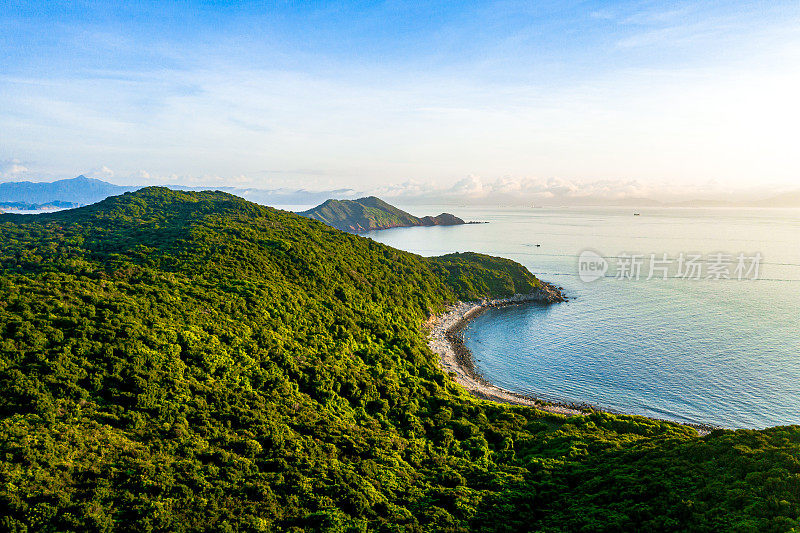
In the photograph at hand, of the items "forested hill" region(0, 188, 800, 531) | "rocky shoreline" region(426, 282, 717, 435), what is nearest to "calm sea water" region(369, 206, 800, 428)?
"rocky shoreline" region(426, 282, 717, 435)

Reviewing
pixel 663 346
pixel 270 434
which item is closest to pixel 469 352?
pixel 663 346

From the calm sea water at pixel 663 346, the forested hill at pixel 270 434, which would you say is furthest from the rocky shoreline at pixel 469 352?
the forested hill at pixel 270 434

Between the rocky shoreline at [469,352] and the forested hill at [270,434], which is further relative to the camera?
the rocky shoreline at [469,352]

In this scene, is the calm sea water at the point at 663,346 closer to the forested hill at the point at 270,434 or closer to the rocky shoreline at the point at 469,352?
the rocky shoreline at the point at 469,352

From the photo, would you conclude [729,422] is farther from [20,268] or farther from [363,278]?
[20,268]

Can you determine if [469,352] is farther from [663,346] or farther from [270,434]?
[270,434]
